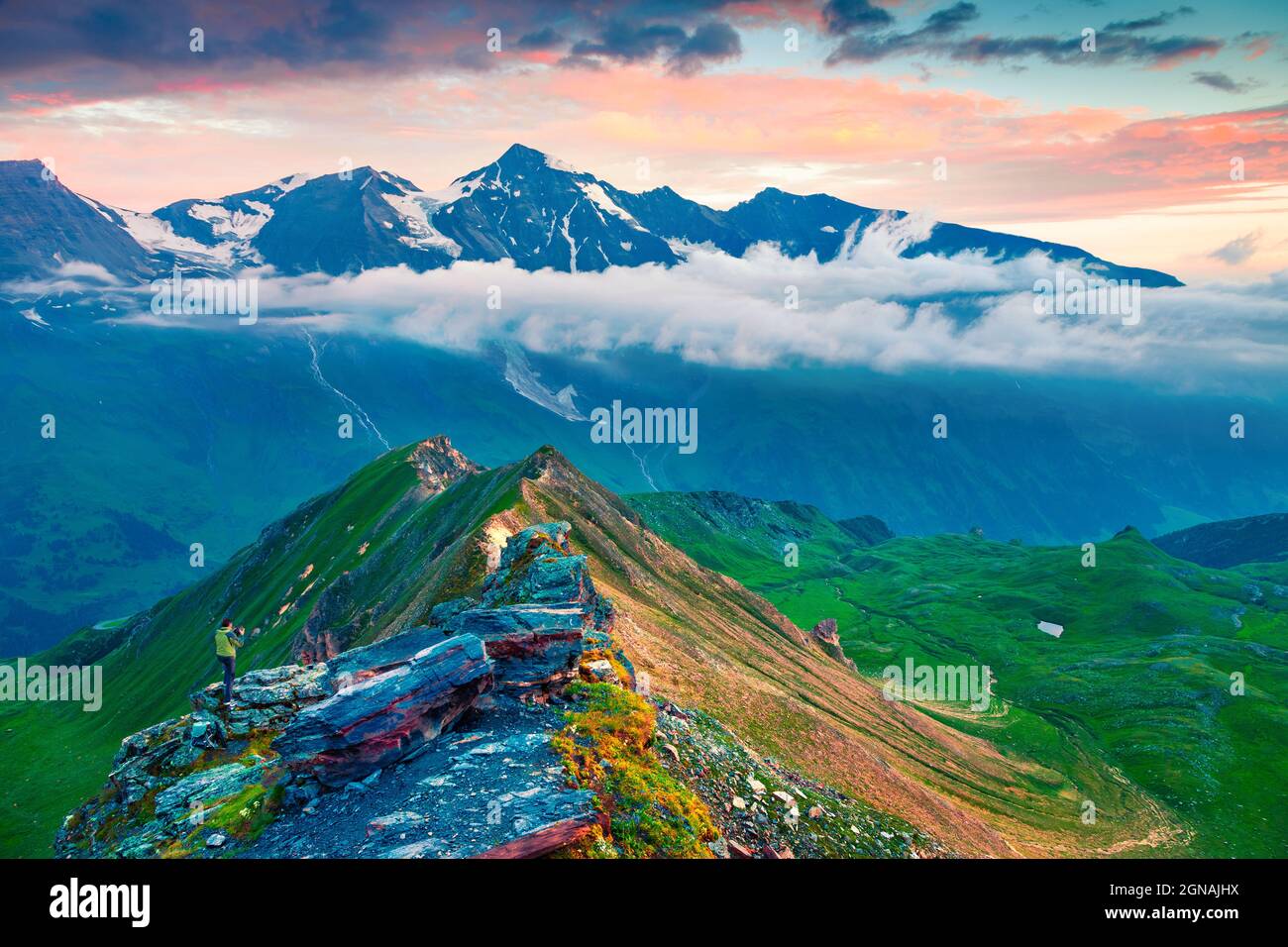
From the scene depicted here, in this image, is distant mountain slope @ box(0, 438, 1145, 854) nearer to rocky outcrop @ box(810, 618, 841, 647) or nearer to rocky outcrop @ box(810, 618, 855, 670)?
rocky outcrop @ box(810, 618, 855, 670)

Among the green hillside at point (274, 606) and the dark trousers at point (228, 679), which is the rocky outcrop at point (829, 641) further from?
the dark trousers at point (228, 679)

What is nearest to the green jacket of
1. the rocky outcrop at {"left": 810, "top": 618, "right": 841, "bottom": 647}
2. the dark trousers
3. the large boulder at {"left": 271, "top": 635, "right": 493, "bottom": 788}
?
the dark trousers

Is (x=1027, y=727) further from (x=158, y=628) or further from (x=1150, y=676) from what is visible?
(x=158, y=628)

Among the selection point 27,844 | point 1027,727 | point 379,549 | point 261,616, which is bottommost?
point 1027,727

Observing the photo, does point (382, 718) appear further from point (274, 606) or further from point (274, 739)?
point (274, 606)

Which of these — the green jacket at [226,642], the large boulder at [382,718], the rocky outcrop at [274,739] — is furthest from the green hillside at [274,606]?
the large boulder at [382,718]
